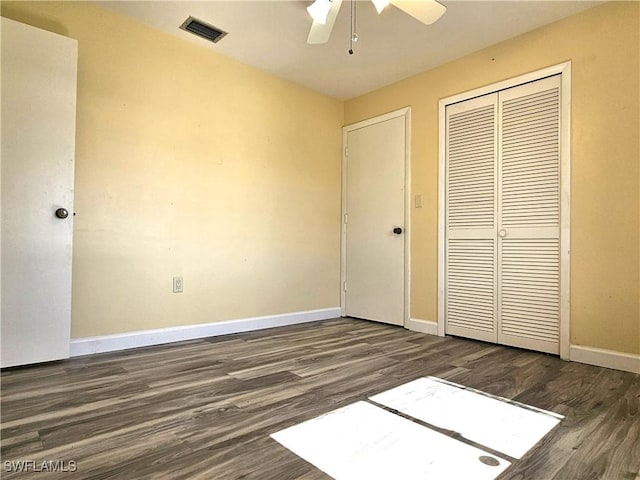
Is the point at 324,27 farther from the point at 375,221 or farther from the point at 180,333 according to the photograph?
the point at 180,333

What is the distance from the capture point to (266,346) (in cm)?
269

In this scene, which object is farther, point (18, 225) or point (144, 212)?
point (144, 212)

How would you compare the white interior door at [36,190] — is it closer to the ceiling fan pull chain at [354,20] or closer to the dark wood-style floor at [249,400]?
the dark wood-style floor at [249,400]

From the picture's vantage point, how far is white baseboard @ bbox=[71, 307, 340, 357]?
2.42 meters

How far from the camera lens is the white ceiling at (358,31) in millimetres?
2404

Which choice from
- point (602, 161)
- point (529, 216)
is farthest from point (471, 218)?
point (602, 161)

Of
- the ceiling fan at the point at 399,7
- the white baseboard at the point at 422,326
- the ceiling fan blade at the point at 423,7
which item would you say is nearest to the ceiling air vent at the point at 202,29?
the ceiling fan at the point at 399,7

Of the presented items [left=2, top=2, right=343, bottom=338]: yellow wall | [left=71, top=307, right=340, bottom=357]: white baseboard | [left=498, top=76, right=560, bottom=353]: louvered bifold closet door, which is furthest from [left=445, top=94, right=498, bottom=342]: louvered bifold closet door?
[left=71, top=307, right=340, bottom=357]: white baseboard

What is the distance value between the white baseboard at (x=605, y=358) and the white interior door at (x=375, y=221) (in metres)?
1.39

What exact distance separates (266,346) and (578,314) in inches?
85.1

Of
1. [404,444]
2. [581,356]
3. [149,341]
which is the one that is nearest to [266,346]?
[149,341]

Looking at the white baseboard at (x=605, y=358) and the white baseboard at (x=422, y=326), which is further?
the white baseboard at (x=422, y=326)

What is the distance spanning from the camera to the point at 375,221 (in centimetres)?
369

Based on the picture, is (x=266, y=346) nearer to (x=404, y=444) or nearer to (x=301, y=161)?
(x=404, y=444)
